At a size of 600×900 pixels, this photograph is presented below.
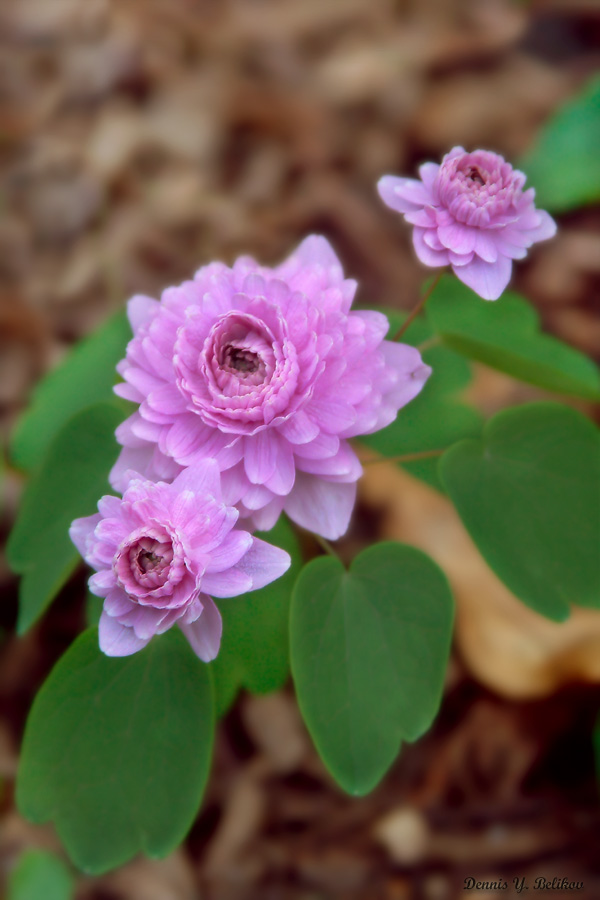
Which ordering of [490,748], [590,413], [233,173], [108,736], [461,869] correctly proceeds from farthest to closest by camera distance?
[233,173] → [590,413] → [490,748] → [461,869] → [108,736]

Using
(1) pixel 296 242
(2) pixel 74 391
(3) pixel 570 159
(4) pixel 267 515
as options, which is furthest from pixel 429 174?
(1) pixel 296 242

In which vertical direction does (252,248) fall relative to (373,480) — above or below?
above

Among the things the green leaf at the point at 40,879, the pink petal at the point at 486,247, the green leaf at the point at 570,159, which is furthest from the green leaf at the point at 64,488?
the green leaf at the point at 570,159

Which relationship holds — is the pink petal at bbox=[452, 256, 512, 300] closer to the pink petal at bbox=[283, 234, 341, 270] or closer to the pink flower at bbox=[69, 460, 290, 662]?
the pink petal at bbox=[283, 234, 341, 270]

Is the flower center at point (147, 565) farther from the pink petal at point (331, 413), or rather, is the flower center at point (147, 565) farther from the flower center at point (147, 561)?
the pink petal at point (331, 413)

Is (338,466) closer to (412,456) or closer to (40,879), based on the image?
(412,456)

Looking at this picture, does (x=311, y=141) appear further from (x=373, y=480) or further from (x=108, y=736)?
(x=108, y=736)

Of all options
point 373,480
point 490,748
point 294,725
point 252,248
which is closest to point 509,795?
point 490,748
